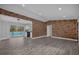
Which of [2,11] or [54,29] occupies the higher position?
[2,11]

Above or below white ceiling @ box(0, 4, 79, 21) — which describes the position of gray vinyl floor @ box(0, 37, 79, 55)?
below

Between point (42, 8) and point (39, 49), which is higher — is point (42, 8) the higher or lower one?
the higher one

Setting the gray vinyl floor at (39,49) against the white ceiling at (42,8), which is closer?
the gray vinyl floor at (39,49)

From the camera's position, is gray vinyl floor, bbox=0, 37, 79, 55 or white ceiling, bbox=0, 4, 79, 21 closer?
gray vinyl floor, bbox=0, 37, 79, 55

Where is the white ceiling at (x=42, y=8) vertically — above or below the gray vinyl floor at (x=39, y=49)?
above

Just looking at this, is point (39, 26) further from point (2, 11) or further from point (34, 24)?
point (2, 11)

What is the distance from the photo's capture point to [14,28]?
13.1m

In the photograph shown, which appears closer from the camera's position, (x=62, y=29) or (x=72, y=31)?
(x=72, y=31)
